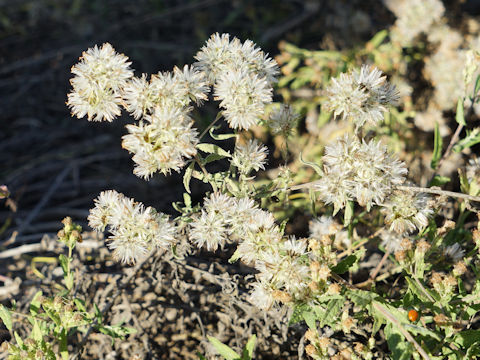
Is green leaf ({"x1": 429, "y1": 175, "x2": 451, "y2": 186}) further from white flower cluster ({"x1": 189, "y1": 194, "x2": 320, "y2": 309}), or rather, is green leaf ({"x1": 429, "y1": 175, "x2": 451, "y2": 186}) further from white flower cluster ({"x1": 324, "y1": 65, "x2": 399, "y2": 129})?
white flower cluster ({"x1": 189, "y1": 194, "x2": 320, "y2": 309})

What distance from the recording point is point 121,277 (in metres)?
1.93

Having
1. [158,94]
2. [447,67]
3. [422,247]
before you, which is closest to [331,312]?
[422,247]

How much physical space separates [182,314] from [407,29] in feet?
6.06

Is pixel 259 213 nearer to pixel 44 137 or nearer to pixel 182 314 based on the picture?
pixel 182 314

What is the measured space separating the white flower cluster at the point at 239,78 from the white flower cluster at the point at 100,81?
0.23m

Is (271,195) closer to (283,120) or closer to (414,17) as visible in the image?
(283,120)

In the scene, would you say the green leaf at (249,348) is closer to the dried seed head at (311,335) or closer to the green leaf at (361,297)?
the dried seed head at (311,335)

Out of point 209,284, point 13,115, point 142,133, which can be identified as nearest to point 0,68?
point 13,115

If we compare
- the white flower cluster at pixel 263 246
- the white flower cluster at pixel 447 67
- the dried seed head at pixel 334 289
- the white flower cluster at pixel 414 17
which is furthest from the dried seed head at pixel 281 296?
the white flower cluster at pixel 414 17

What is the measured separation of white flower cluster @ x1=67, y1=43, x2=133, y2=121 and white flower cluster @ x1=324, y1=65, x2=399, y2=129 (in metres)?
0.57

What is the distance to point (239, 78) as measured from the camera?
1.32 meters

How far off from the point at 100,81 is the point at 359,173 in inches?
28.5

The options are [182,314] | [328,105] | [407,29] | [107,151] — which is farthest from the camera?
[107,151]

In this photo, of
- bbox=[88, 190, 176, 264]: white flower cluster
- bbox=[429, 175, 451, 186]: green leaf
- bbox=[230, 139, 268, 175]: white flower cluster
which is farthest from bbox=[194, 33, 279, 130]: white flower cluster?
bbox=[429, 175, 451, 186]: green leaf
